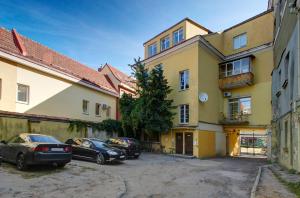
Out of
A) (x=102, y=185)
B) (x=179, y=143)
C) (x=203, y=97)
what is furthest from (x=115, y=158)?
(x=203, y=97)

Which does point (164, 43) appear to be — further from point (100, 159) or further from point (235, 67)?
point (100, 159)

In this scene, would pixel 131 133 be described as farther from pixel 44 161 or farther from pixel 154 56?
pixel 44 161

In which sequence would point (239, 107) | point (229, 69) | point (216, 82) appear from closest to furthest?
point (239, 107)
point (216, 82)
point (229, 69)

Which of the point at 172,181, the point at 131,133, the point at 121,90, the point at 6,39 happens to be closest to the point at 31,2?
the point at 6,39

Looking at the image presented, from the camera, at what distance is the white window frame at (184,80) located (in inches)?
1002

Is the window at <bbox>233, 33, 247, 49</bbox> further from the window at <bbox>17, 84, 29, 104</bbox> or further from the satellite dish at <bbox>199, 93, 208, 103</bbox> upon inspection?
the window at <bbox>17, 84, 29, 104</bbox>

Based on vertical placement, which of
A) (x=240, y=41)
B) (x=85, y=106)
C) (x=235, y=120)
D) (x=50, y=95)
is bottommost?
(x=235, y=120)

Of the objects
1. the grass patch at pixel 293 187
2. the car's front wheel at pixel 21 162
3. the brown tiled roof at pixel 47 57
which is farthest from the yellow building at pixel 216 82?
the car's front wheel at pixel 21 162

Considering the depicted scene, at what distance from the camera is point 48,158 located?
35.9 ft

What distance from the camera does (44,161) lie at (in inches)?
425

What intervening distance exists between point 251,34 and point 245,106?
24.2ft

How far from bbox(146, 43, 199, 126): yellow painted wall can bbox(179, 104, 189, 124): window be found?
40 centimetres

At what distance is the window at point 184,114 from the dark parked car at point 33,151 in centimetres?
1484

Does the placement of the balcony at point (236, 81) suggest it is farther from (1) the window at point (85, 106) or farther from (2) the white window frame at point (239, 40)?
(1) the window at point (85, 106)
